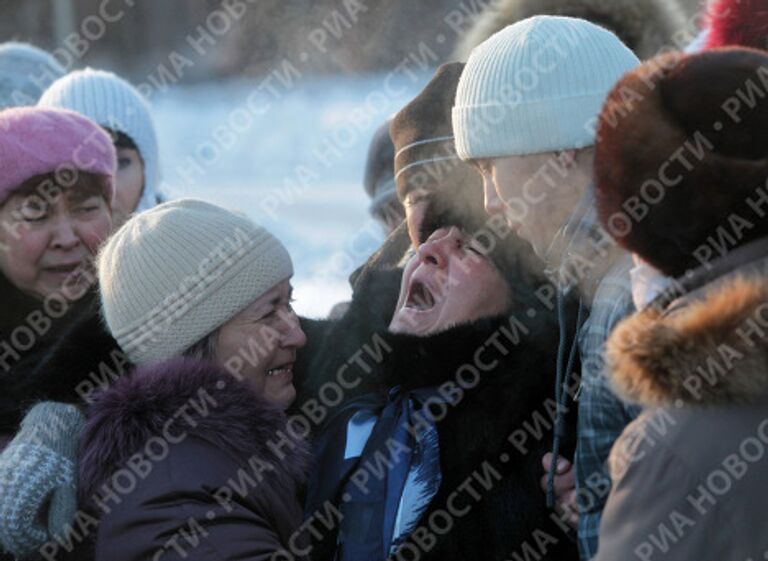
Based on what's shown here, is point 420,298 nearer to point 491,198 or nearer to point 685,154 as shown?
point 491,198

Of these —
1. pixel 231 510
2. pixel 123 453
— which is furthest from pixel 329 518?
pixel 123 453

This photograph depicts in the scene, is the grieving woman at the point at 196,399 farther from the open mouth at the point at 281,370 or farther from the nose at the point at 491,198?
the nose at the point at 491,198

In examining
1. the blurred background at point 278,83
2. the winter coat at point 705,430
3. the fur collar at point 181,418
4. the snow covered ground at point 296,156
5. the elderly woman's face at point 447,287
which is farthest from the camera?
the blurred background at point 278,83

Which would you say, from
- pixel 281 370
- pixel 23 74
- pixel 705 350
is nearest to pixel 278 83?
pixel 23 74

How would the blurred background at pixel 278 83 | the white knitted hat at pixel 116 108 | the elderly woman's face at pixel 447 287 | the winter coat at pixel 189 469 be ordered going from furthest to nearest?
the blurred background at pixel 278 83 < the white knitted hat at pixel 116 108 < the elderly woman's face at pixel 447 287 < the winter coat at pixel 189 469

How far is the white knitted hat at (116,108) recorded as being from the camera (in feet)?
12.8

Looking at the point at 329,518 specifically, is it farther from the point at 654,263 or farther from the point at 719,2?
the point at 719,2

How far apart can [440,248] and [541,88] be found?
0.38m

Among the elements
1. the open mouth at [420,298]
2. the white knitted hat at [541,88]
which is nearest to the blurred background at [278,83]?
the open mouth at [420,298]

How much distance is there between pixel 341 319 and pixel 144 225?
46 cm

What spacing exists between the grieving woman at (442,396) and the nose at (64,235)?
758mm

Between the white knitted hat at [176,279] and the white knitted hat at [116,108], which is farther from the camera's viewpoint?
the white knitted hat at [116,108]

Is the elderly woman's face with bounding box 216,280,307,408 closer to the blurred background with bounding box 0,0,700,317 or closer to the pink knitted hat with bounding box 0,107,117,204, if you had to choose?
the pink knitted hat with bounding box 0,107,117,204

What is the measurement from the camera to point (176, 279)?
2.25 m
